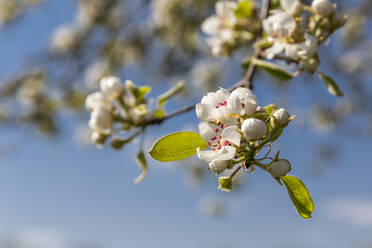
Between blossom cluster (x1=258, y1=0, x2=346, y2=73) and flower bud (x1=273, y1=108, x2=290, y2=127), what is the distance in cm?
56

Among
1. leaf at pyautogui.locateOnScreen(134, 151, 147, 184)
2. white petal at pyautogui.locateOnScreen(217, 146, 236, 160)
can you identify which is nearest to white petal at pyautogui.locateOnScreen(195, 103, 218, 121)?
white petal at pyautogui.locateOnScreen(217, 146, 236, 160)

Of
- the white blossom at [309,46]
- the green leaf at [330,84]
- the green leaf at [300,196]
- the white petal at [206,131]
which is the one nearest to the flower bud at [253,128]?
the white petal at [206,131]

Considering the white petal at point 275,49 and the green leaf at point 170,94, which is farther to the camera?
the green leaf at point 170,94

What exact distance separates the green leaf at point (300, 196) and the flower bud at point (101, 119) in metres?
0.87

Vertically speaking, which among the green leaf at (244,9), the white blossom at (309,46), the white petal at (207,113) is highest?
the green leaf at (244,9)

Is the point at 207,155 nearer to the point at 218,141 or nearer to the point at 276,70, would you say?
the point at 218,141

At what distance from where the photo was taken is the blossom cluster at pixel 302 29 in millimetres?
1477

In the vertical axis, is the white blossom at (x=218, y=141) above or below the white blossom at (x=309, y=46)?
below

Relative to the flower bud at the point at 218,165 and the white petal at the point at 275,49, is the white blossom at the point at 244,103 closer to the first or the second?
the flower bud at the point at 218,165

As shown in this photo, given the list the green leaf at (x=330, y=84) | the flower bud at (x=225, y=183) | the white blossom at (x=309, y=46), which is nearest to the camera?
the flower bud at (x=225, y=183)

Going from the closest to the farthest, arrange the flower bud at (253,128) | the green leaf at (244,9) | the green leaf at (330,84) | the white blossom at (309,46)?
the flower bud at (253,128) → the white blossom at (309,46) → the green leaf at (330,84) → the green leaf at (244,9)

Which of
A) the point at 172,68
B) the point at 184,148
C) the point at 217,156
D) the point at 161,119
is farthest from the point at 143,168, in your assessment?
the point at 172,68

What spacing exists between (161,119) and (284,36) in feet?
2.18

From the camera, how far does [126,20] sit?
5863 mm
